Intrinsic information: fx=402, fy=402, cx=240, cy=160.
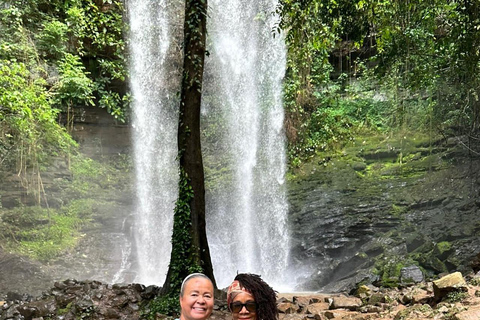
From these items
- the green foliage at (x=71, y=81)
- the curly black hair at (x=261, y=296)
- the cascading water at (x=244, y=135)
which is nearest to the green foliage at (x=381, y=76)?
the cascading water at (x=244, y=135)

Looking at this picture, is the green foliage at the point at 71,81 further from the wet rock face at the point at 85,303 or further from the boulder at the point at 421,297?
the boulder at the point at 421,297

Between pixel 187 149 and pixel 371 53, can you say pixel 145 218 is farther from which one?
pixel 371 53

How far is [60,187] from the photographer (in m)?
12.7

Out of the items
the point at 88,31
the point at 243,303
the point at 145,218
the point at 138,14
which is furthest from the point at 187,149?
the point at 138,14

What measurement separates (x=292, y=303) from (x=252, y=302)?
180 inches

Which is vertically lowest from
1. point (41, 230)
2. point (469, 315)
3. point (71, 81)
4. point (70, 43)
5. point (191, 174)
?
point (41, 230)

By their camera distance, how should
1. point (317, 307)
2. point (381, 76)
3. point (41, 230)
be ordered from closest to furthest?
point (317, 307), point (381, 76), point (41, 230)

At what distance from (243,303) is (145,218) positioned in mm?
11717

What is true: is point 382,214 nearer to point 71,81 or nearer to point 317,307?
point 317,307

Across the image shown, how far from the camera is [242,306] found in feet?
5.55

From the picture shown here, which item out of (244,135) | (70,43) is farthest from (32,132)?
(244,135)

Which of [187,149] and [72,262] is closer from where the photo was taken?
[187,149]

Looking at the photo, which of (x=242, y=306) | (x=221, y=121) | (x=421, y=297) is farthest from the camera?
(x=221, y=121)

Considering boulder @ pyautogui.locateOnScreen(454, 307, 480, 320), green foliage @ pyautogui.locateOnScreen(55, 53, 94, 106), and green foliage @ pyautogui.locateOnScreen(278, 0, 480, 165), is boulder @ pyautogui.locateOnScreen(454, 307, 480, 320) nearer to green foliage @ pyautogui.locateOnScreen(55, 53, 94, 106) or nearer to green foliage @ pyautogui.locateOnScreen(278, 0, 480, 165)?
green foliage @ pyautogui.locateOnScreen(278, 0, 480, 165)
